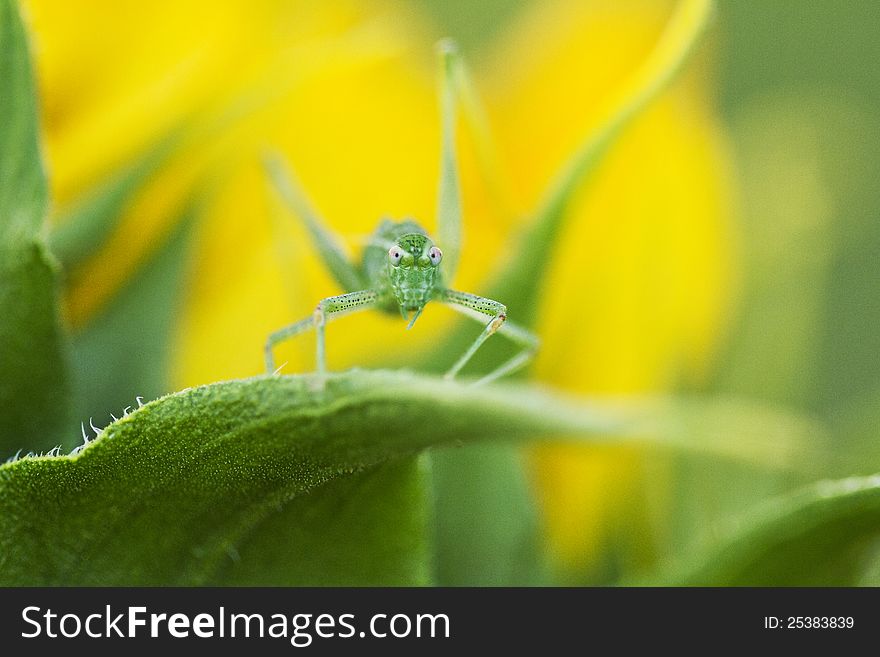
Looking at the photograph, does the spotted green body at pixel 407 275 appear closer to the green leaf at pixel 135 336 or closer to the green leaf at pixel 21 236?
the green leaf at pixel 135 336

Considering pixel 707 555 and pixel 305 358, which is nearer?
pixel 707 555

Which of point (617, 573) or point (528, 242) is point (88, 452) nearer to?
point (528, 242)

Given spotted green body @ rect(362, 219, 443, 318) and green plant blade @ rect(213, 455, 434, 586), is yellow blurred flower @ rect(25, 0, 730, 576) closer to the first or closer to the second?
spotted green body @ rect(362, 219, 443, 318)

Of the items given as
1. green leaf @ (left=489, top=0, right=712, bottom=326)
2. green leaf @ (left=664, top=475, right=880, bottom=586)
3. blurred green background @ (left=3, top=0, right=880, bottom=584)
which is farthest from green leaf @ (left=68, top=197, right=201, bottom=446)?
green leaf @ (left=664, top=475, right=880, bottom=586)

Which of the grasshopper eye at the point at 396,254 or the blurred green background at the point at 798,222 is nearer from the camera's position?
the grasshopper eye at the point at 396,254

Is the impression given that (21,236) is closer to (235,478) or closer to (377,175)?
(235,478)

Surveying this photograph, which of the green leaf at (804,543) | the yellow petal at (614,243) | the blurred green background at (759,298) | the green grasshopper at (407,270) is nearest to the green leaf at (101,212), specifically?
the blurred green background at (759,298)
